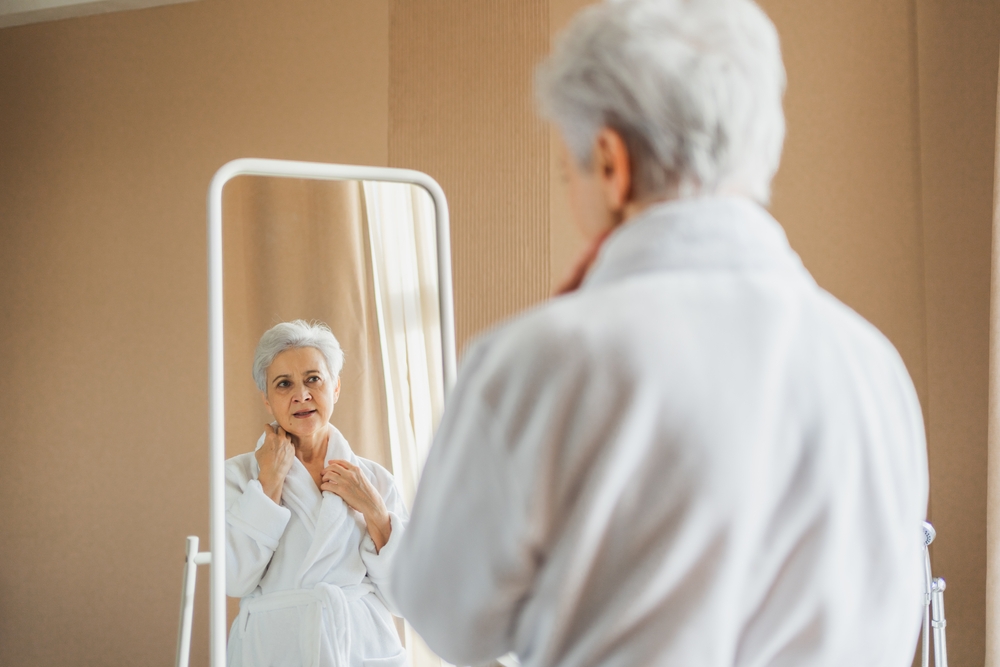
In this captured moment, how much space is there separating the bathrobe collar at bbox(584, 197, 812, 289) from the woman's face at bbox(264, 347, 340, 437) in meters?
0.94

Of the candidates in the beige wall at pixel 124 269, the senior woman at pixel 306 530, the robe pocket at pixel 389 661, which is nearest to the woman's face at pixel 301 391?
the senior woman at pixel 306 530

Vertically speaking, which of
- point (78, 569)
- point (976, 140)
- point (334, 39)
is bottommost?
point (78, 569)

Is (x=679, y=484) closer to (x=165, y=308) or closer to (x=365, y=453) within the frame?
(x=365, y=453)

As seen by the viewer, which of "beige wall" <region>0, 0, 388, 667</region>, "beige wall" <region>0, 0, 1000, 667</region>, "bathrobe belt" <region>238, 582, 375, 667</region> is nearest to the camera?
"bathrobe belt" <region>238, 582, 375, 667</region>

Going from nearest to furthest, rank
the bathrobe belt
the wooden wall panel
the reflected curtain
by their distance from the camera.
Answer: the bathrobe belt → the reflected curtain → the wooden wall panel

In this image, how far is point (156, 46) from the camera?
2.57 m

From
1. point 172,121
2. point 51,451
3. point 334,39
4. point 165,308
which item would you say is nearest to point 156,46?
point 172,121

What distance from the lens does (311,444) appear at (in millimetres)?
1405

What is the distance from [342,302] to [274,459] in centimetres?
30

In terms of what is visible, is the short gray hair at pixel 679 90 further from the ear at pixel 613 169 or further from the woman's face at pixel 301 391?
the woman's face at pixel 301 391

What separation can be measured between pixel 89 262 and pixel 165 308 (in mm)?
321

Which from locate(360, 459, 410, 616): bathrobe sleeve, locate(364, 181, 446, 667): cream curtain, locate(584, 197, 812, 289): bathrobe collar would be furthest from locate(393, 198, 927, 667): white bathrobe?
locate(364, 181, 446, 667): cream curtain

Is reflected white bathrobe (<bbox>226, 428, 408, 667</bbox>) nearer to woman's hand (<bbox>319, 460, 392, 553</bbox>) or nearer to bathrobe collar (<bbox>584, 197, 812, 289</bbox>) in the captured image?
woman's hand (<bbox>319, 460, 392, 553</bbox>)

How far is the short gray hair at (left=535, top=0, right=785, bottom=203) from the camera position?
55 cm
